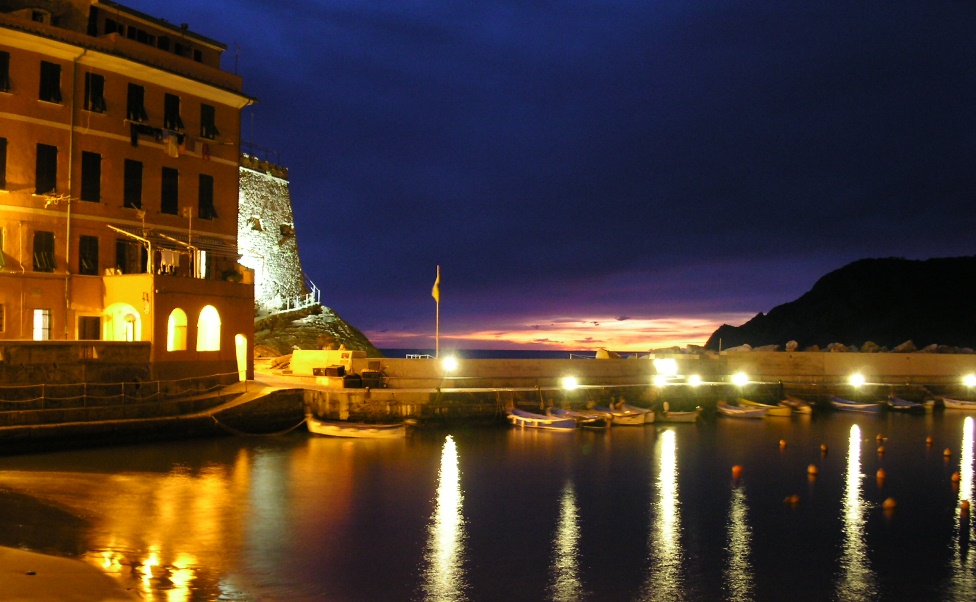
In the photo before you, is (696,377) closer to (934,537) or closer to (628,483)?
(628,483)

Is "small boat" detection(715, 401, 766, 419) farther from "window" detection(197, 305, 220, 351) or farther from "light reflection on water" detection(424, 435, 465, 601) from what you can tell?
"window" detection(197, 305, 220, 351)

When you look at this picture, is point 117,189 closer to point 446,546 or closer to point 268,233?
point 446,546

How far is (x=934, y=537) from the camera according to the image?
58.4 ft

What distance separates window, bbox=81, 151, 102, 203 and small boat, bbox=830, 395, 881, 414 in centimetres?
4003

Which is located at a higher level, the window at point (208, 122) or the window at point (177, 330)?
the window at point (208, 122)

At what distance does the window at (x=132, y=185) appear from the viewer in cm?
3241

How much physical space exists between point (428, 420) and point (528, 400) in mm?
5834

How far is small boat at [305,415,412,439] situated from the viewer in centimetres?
3039

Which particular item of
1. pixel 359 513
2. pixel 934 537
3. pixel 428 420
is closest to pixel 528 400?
pixel 428 420

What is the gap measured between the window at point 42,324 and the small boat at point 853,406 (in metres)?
40.6

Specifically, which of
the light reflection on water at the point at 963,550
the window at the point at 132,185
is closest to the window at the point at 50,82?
the window at the point at 132,185

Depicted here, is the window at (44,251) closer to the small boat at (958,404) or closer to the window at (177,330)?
the window at (177,330)

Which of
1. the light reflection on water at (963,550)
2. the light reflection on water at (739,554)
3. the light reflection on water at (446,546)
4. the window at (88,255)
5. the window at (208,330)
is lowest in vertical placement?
the light reflection on water at (963,550)

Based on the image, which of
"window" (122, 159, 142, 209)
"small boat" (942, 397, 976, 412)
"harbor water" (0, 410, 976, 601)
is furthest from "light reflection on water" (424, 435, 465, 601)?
"small boat" (942, 397, 976, 412)
